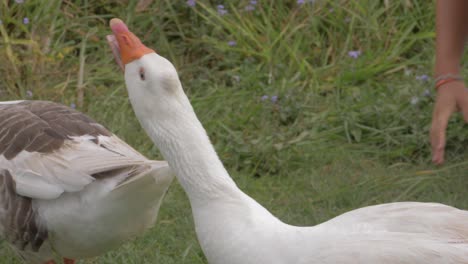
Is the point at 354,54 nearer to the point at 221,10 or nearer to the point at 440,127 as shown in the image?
the point at 221,10

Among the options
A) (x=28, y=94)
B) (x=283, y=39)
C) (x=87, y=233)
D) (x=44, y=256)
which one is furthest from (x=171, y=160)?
(x=283, y=39)

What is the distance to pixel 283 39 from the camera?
18.8 ft

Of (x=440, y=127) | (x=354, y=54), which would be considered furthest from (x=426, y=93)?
(x=440, y=127)

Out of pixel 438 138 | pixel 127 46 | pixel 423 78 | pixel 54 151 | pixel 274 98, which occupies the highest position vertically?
pixel 127 46

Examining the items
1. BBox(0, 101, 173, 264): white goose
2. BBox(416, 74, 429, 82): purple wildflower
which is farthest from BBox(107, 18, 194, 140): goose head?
BBox(416, 74, 429, 82): purple wildflower

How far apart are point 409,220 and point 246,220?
484mm

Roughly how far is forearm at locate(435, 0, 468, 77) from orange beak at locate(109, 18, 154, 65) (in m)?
0.90

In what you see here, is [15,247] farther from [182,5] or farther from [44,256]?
[182,5]

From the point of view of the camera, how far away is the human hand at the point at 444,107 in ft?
9.00

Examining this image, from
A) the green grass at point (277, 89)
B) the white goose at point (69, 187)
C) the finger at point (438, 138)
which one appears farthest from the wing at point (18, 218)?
the finger at point (438, 138)

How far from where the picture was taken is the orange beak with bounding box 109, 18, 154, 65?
2.89m

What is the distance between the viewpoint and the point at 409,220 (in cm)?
274

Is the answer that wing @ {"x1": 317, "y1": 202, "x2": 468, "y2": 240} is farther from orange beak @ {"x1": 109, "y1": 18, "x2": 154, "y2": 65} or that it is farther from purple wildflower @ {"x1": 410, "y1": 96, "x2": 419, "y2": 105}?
purple wildflower @ {"x1": 410, "y1": 96, "x2": 419, "y2": 105}

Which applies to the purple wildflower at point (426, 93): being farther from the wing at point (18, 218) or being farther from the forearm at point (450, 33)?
the wing at point (18, 218)
